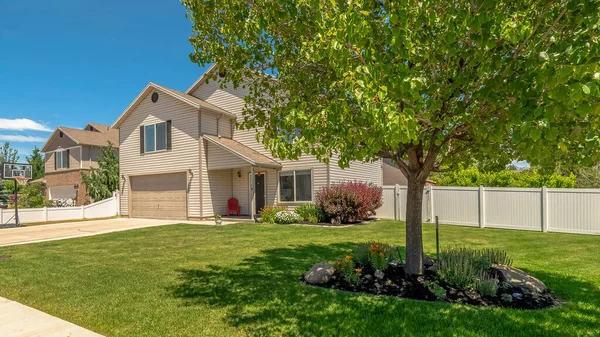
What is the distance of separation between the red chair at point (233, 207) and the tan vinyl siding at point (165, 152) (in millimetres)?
1646

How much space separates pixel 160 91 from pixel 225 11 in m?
15.1

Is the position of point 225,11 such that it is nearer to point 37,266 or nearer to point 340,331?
point 340,331

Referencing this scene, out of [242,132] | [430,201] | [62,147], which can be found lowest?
[430,201]

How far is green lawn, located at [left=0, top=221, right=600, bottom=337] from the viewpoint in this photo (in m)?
3.96

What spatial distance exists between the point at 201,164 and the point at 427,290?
47.3 ft

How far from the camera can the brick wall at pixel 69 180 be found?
86.4ft

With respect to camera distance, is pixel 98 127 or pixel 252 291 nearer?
pixel 252 291

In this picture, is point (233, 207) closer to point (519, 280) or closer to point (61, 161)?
point (519, 280)

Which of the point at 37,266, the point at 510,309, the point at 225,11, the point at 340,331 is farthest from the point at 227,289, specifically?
the point at 37,266

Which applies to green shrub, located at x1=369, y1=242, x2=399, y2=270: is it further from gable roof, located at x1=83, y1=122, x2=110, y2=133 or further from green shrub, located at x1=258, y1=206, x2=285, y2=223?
gable roof, located at x1=83, y1=122, x2=110, y2=133

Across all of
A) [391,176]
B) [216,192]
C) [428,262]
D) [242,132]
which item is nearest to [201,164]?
[216,192]

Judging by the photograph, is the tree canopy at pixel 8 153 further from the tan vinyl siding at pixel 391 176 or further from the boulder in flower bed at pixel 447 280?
the boulder in flower bed at pixel 447 280

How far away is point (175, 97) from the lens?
59.1 ft

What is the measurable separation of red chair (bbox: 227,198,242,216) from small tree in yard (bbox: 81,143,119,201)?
10167 millimetres
